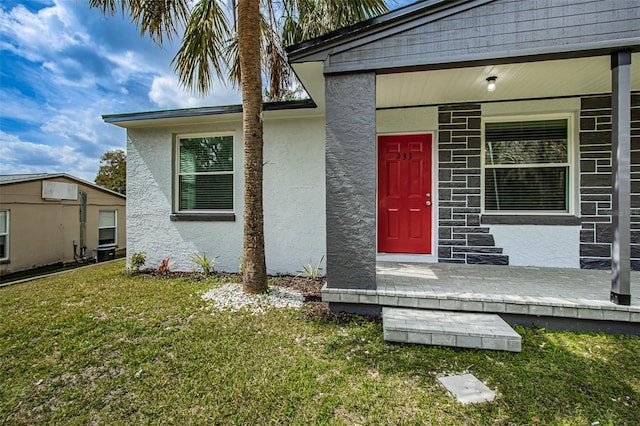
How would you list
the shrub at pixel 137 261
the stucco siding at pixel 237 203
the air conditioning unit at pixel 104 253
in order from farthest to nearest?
the air conditioning unit at pixel 104 253
the shrub at pixel 137 261
the stucco siding at pixel 237 203

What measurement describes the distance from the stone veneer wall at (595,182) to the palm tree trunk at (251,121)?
4940 millimetres

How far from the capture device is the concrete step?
8.66 feet

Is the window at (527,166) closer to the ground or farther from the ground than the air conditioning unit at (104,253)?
farther from the ground

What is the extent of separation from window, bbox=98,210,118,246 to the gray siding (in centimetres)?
1381

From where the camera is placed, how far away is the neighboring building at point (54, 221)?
9539 millimetres

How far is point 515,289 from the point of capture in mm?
3414

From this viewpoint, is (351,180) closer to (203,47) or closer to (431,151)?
(431,151)

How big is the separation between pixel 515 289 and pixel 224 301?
3.68m

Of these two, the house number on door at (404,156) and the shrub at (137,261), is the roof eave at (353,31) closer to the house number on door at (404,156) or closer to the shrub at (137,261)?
the house number on door at (404,156)

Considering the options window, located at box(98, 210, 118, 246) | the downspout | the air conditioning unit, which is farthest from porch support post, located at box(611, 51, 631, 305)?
window, located at box(98, 210, 118, 246)

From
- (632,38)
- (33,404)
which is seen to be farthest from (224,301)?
(632,38)

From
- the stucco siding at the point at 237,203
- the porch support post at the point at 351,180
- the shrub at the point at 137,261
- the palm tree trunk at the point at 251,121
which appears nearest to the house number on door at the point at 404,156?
the stucco siding at the point at 237,203

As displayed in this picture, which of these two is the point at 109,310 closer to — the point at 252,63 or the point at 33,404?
the point at 33,404

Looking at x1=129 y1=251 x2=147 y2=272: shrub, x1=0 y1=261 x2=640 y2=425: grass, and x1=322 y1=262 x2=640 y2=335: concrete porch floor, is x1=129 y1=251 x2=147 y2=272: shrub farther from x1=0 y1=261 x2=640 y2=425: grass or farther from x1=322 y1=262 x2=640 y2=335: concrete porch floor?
x1=322 y1=262 x2=640 y2=335: concrete porch floor
